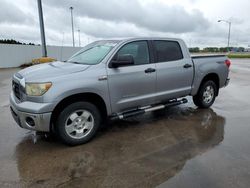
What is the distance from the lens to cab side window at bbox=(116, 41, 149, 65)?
4.61 m

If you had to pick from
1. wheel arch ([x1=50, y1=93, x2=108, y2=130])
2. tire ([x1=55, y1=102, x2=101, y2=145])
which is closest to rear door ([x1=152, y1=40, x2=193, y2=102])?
wheel arch ([x1=50, y1=93, x2=108, y2=130])

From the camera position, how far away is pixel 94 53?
187 inches

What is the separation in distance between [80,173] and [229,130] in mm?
3220

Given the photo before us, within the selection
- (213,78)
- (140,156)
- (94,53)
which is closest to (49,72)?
(94,53)

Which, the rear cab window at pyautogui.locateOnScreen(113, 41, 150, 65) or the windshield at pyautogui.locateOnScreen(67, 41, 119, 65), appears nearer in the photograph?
the windshield at pyautogui.locateOnScreen(67, 41, 119, 65)

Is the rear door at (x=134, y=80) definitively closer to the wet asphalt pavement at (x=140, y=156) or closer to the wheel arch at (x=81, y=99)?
the wheel arch at (x=81, y=99)

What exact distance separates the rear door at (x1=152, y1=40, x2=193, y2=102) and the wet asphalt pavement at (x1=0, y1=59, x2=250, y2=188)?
70 centimetres

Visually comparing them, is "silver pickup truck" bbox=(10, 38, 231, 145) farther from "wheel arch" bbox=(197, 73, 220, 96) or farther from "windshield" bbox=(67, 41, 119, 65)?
"wheel arch" bbox=(197, 73, 220, 96)

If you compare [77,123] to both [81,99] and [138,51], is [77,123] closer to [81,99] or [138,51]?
[81,99]

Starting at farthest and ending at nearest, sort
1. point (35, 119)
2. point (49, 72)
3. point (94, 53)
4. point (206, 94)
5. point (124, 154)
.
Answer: point (206, 94) < point (94, 53) < point (49, 72) < point (124, 154) < point (35, 119)

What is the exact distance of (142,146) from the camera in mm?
4051

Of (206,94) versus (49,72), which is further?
(206,94)

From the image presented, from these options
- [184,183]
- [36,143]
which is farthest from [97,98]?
[184,183]

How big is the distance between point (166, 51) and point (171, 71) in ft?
1.58
